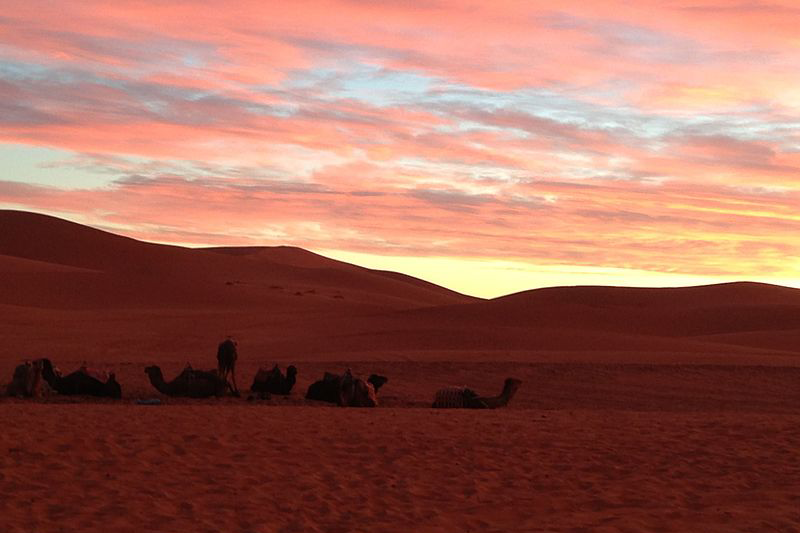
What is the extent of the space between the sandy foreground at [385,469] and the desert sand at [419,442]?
0.04m

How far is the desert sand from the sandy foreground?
0.04 meters

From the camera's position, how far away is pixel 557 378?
1040 inches

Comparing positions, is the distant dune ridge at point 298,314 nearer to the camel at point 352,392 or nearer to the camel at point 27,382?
the camel at point 352,392

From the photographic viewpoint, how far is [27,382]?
62.6 feet

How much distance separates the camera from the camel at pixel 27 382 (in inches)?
752

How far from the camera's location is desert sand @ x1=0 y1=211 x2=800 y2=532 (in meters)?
10.4

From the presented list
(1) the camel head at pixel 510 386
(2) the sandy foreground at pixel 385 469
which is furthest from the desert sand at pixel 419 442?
(1) the camel head at pixel 510 386

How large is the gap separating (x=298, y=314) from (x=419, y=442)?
1511 inches

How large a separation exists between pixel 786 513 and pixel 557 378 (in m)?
15.9

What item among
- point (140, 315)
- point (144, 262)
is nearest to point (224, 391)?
point (140, 315)

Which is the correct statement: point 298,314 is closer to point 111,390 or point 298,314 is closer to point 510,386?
point 111,390

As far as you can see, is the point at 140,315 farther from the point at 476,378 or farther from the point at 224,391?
the point at 224,391

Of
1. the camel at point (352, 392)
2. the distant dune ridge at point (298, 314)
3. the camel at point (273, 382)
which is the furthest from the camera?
the distant dune ridge at point (298, 314)

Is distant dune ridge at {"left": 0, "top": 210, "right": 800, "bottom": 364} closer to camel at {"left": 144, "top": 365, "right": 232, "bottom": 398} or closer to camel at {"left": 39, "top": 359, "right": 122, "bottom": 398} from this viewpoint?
camel at {"left": 144, "top": 365, "right": 232, "bottom": 398}
